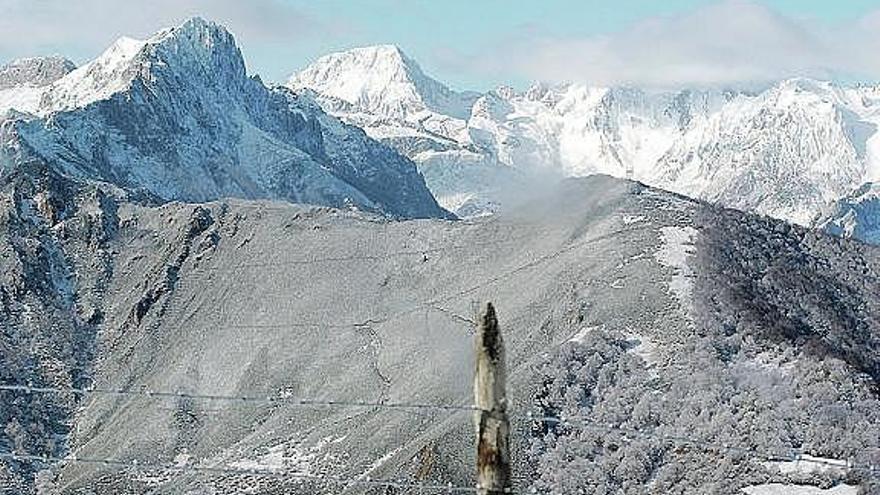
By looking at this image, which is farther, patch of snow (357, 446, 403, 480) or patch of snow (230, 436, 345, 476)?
patch of snow (230, 436, 345, 476)

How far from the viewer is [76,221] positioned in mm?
136250

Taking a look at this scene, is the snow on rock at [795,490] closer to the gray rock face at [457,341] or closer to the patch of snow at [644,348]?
the gray rock face at [457,341]

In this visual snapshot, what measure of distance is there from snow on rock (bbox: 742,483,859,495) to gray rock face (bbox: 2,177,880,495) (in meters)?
0.55

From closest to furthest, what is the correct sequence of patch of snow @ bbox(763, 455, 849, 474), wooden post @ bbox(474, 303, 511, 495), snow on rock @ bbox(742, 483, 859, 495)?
1. wooden post @ bbox(474, 303, 511, 495)
2. snow on rock @ bbox(742, 483, 859, 495)
3. patch of snow @ bbox(763, 455, 849, 474)

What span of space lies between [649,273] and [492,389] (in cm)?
7437

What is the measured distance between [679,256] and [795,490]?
3417 centimetres

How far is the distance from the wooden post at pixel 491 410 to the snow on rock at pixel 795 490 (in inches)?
1785

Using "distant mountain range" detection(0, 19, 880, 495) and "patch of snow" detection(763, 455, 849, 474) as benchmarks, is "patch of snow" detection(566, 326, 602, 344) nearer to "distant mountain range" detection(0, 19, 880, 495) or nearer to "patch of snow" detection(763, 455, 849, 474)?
"distant mountain range" detection(0, 19, 880, 495)

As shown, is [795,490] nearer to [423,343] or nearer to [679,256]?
[679,256]

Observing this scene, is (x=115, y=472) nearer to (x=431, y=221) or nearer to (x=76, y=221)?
(x=431, y=221)

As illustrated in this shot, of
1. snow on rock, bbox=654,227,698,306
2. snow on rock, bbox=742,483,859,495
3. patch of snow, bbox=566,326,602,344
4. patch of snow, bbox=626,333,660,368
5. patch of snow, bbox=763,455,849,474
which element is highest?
snow on rock, bbox=654,227,698,306

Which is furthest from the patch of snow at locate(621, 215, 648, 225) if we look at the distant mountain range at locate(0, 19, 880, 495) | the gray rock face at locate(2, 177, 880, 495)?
the distant mountain range at locate(0, 19, 880, 495)

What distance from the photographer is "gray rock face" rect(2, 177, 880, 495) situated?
226ft

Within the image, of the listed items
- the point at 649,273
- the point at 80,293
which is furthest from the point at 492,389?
the point at 80,293
